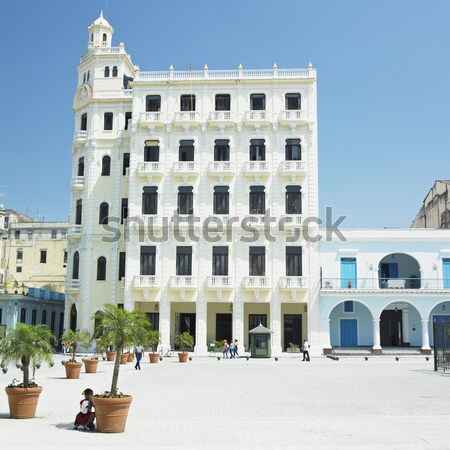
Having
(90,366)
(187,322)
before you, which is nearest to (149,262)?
(187,322)

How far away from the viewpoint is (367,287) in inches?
1893

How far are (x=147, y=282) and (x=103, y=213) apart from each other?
775 cm

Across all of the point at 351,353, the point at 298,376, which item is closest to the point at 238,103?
the point at 351,353

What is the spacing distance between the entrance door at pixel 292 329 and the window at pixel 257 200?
28.8 feet

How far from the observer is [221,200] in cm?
4841

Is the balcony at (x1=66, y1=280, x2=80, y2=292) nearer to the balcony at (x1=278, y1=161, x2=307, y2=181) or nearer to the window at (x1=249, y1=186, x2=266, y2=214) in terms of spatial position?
the window at (x1=249, y1=186, x2=266, y2=214)

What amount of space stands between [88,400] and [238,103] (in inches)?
1466

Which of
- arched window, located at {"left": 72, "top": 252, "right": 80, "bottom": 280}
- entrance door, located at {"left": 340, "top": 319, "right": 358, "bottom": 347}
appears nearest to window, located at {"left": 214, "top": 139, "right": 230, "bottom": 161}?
arched window, located at {"left": 72, "top": 252, "right": 80, "bottom": 280}

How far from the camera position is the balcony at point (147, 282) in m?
47.0

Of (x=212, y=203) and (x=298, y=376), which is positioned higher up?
(x=212, y=203)

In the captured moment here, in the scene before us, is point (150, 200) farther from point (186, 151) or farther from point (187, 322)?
point (187, 322)

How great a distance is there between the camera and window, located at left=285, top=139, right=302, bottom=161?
160 ft

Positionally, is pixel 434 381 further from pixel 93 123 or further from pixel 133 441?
pixel 93 123

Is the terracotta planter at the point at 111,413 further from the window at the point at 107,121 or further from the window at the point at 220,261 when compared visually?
the window at the point at 107,121
